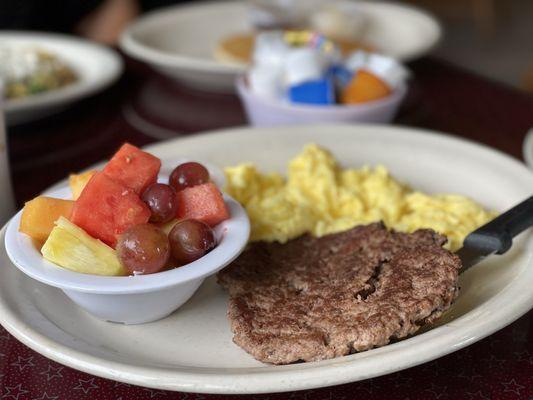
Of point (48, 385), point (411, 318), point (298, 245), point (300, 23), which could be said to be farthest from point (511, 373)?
point (300, 23)

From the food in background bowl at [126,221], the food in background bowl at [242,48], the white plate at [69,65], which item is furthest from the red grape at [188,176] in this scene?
the food in background bowl at [242,48]

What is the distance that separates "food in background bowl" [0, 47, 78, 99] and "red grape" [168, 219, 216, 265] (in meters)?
1.36

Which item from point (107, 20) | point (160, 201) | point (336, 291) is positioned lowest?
point (107, 20)

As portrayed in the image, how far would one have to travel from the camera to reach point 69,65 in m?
2.91

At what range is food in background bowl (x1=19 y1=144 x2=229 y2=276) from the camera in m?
1.27

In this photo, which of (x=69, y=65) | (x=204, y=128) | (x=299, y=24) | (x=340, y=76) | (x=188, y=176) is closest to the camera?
(x=188, y=176)

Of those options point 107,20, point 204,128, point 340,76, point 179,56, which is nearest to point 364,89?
point 340,76

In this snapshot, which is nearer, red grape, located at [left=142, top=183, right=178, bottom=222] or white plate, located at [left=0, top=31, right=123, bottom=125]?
red grape, located at [left=142, top=183, right=178, bottom=222]

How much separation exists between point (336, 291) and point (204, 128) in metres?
1.21

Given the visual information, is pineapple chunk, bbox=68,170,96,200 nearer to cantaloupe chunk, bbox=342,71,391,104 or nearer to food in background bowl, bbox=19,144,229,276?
food in background bowl, bbox=19,144,229,276

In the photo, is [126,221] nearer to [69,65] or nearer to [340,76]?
[340,76]

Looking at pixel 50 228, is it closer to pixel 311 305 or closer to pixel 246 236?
pixel 246 236

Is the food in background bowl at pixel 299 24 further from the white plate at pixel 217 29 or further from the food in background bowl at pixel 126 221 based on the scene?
the food in background bowl at pixel 126 221

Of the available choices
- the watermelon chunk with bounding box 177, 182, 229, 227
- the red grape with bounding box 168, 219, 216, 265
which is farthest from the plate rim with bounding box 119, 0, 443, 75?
the red grape with bounding box 168, 219, 216, 265
